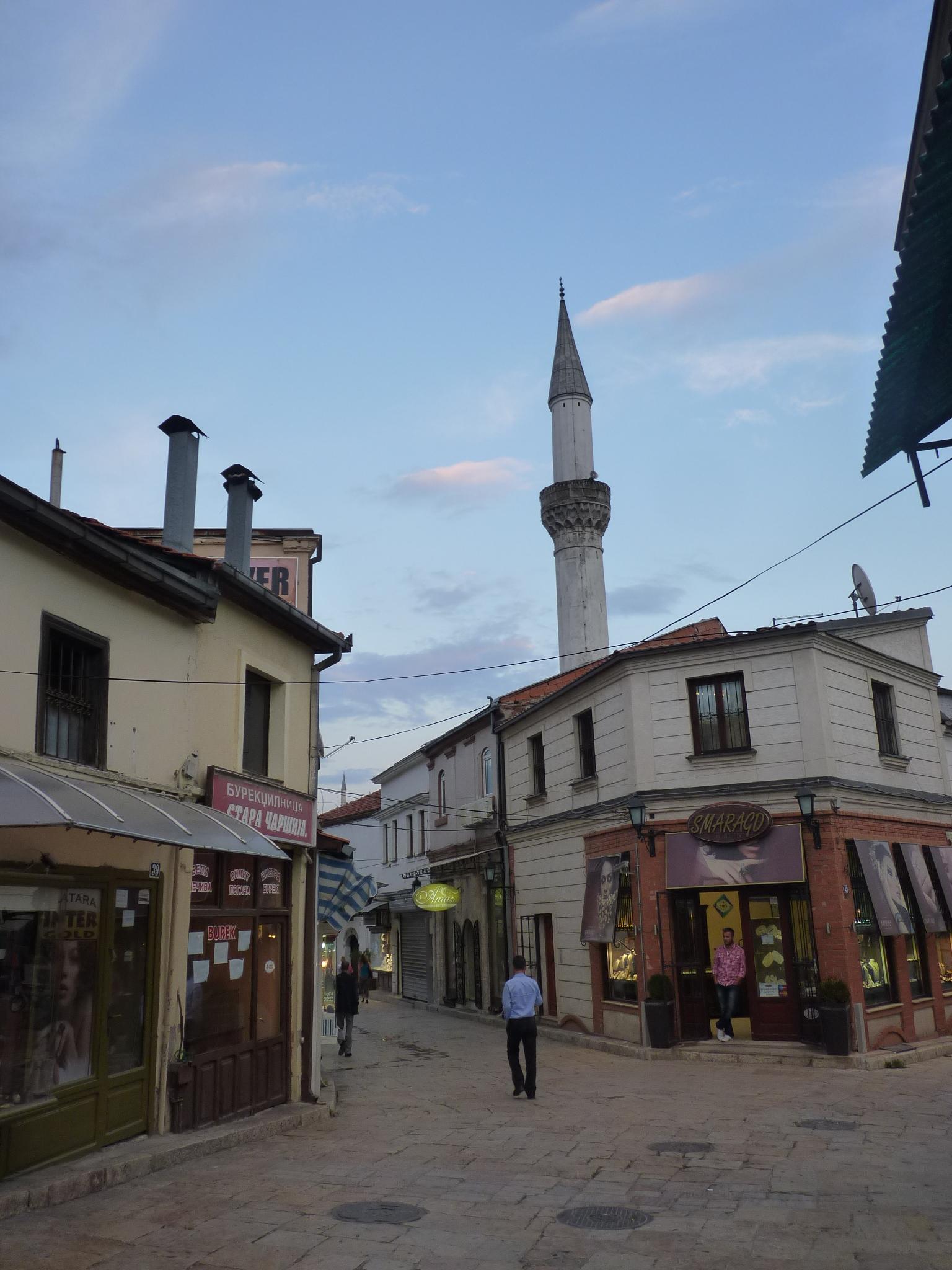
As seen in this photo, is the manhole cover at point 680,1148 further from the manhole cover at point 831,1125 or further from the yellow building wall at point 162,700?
the yellow building wall at point 162,700

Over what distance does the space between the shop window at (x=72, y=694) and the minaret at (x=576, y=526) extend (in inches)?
1264

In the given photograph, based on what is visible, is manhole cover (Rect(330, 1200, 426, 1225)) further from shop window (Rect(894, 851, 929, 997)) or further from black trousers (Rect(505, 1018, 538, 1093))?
shop window (Rect(894, 851, 929, 997))

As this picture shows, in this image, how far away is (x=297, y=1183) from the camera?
8852 mm

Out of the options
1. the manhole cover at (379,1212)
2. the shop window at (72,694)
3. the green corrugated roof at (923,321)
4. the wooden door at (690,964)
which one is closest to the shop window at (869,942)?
Answer: the wooden door at (690,964)

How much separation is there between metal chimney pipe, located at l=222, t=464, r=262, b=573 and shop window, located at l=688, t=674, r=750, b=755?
8761 mm

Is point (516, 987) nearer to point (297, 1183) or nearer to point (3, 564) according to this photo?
point (297, 1183)

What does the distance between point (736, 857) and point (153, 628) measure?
1096cm

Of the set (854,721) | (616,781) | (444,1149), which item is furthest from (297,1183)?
(854,721)

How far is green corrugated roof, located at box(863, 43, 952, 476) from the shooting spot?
15.8 feet

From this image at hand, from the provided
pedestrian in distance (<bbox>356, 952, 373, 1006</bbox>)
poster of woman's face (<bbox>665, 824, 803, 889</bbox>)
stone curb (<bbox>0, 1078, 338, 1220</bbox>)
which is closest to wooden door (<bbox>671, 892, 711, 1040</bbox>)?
poster of woman's face (<bbox>665, 824, 803, 889</bbox>)

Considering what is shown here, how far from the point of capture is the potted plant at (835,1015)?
16.0 metres

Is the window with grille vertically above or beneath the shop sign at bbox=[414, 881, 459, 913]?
above

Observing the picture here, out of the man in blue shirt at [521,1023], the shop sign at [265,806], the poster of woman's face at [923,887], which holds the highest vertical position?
the shop sign at [265,806]

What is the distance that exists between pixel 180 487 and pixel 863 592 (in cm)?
1385
